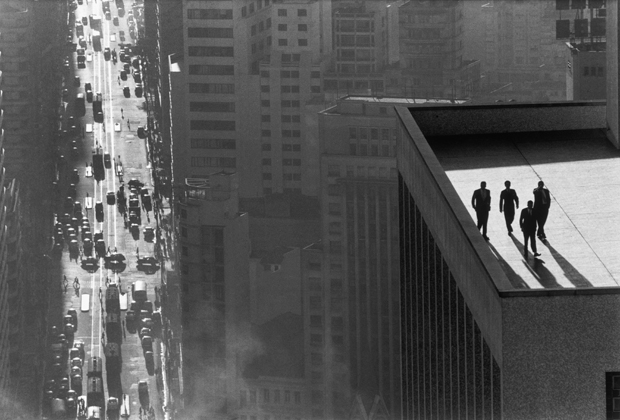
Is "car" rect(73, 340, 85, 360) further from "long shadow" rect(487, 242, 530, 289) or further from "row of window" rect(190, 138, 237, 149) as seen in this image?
"long shadow" rect(487, 242, 530, 289)

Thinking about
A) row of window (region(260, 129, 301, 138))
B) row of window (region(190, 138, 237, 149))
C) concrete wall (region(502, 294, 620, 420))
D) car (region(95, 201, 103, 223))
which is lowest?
car (region(95, 201, 103, 223))

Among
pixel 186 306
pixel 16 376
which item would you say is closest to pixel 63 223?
pixel 186 306

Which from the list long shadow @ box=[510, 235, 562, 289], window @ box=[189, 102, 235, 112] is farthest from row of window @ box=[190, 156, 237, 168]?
long shadow @ box=[510, 235, 562, 289]

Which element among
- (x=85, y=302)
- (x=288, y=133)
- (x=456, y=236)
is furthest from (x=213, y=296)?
(x=456, y=236)

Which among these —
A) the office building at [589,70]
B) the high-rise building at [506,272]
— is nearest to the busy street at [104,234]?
the office building at [589,70]

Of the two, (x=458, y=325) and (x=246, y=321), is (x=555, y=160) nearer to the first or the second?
(x=458, y=325)

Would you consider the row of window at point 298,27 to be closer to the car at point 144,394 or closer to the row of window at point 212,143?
the row of window at point 212,143

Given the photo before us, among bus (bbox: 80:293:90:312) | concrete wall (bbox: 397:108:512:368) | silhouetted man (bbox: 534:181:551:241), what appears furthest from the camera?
bus (bbox: 80:293:90:312)

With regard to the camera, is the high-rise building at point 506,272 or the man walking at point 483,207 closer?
the high-rise building at point 506,272
